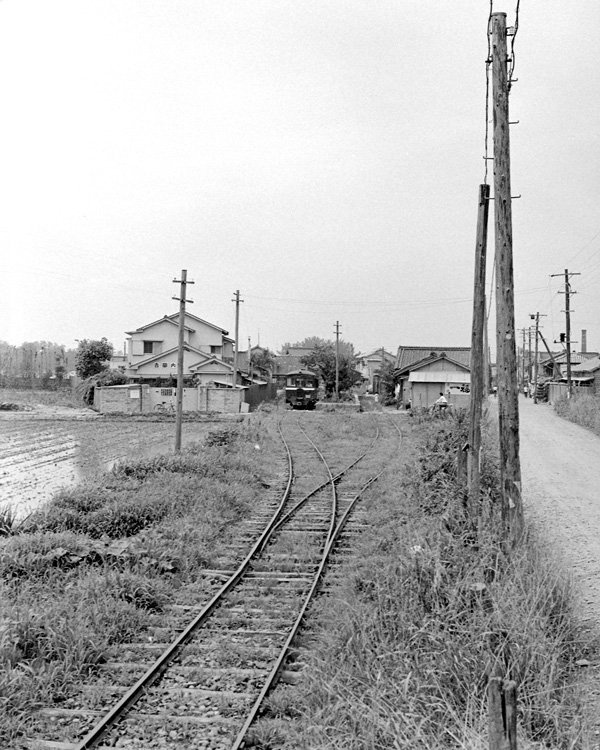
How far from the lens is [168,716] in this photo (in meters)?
4.54

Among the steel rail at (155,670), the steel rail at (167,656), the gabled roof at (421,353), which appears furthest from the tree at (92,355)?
the steel rail at (155,670)

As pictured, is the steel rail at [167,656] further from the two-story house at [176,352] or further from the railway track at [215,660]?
the two-story house at [176,352]

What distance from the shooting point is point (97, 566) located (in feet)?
24.9

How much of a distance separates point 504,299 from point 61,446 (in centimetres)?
1774

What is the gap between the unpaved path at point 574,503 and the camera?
5988 millimetres

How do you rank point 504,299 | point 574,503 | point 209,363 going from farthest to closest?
point 209,363 → point 574,503 → point 504,299

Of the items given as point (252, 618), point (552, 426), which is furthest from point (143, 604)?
point (552, 426)

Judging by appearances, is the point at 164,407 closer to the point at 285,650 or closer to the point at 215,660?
the point at 215,660

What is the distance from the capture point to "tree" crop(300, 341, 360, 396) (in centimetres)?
5581

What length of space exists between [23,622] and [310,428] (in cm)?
2287

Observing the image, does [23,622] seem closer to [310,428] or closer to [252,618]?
[252,618]

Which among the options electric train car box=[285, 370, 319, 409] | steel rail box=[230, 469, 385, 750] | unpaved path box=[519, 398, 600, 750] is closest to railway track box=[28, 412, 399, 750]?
steel rail box=[230, 469, 385, 750]

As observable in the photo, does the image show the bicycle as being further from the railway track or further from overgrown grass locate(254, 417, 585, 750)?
overgrown grass locate(254, 417, 585, 750)

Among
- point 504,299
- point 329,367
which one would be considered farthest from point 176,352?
point 504,299
